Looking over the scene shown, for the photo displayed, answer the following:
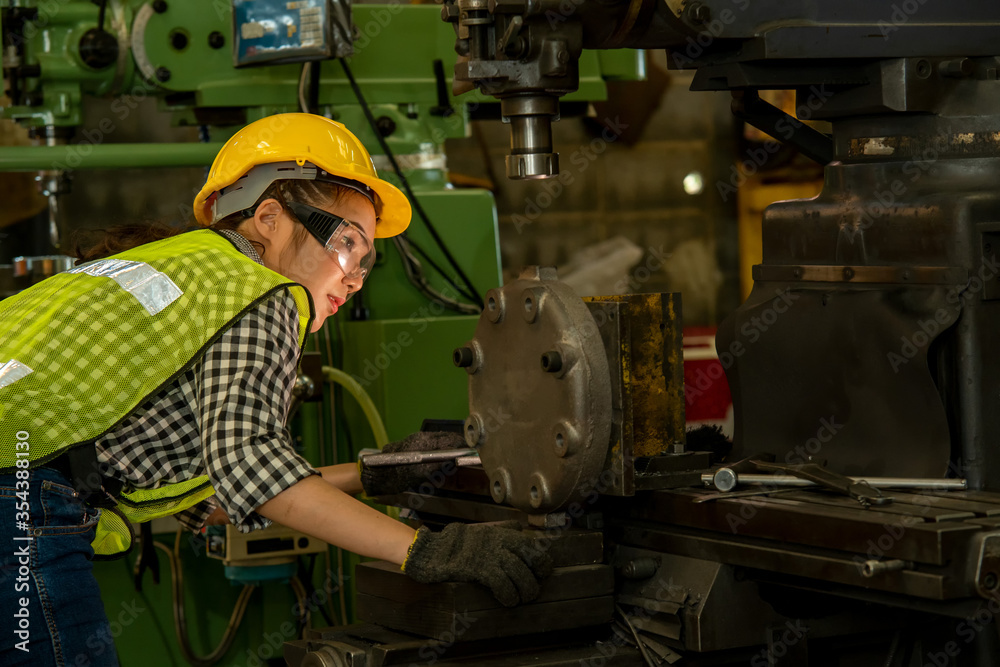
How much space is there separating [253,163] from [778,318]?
0.78m

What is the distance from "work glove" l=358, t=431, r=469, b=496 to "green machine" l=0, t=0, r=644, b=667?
0.72m

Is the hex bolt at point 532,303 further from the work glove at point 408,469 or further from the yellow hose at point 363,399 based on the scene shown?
the yellow hose at point 363,399

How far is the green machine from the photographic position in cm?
261

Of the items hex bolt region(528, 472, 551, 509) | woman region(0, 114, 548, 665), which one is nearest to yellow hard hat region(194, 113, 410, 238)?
woman region(0, 114, 548, 665)

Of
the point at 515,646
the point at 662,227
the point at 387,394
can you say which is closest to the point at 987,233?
the point at 515,646

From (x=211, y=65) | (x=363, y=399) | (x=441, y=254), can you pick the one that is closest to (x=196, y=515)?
(x=363, y=399)

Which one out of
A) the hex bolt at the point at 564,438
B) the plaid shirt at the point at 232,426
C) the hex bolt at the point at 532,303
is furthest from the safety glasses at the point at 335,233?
the hex bolt at the point at 564,438

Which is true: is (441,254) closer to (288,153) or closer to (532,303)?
(288,153)

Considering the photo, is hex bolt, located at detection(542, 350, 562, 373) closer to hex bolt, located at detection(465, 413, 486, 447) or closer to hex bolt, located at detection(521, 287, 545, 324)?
hex bolt, located at detection(521, 287, 545, 324)

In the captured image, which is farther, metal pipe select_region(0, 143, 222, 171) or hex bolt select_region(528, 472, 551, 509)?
metal pipe select_region(0, 143, 222, 171)

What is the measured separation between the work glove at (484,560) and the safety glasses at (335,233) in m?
0.48

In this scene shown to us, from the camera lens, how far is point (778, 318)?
168 centimetres

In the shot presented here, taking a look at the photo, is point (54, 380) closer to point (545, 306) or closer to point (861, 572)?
point (545, 306)

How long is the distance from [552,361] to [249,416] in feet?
1.17
